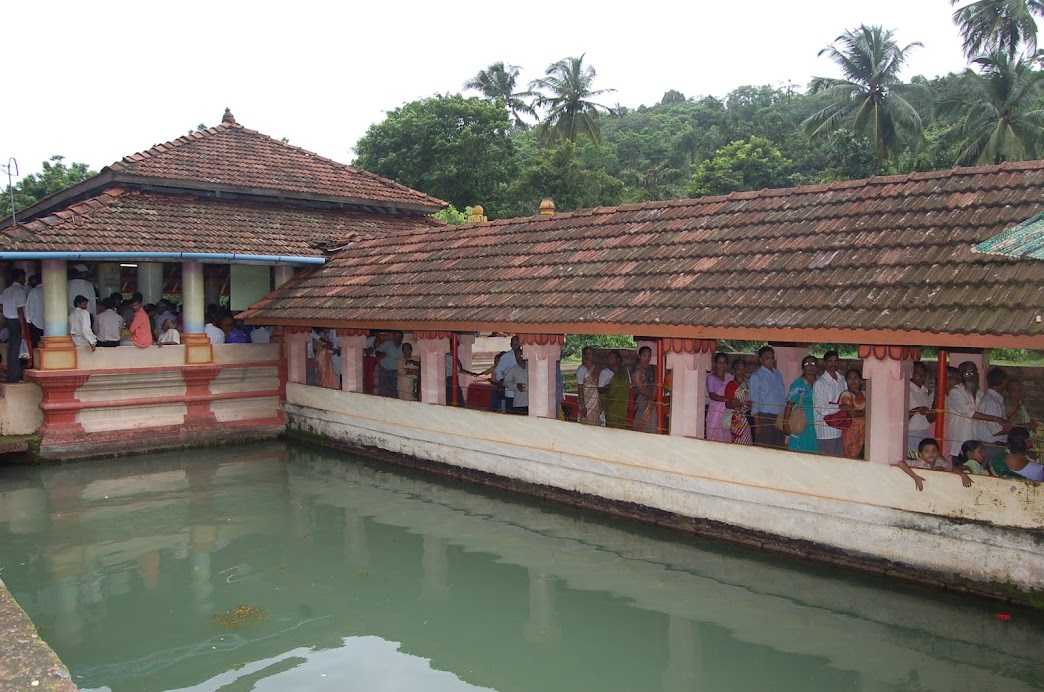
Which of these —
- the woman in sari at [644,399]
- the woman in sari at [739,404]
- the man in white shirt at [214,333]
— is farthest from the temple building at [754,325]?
the man in white shirt at [214,333]

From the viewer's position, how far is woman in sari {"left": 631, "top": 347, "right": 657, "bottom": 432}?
32.2 ft

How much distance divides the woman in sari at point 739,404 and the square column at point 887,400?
4.91 feet

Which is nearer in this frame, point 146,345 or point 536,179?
point 146,345

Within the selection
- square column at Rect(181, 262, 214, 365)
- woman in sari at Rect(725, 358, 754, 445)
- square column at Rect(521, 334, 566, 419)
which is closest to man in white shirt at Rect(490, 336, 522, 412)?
square column at Rect(521, 334, 566, 419)

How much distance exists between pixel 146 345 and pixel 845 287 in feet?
33.0

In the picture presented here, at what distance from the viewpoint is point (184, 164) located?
595 inches

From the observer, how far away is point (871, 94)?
29.2 m

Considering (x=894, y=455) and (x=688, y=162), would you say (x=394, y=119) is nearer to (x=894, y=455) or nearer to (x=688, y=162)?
(x=688, y=162)

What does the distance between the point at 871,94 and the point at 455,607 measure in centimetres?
2747

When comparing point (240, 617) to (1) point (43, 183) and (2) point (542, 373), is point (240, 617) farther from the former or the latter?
(1) point (43, 183)

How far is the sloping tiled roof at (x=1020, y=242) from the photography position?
230 inches

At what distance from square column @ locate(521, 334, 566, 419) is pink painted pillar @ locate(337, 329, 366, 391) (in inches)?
140

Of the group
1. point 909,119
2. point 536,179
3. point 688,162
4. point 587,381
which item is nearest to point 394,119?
point 536,179

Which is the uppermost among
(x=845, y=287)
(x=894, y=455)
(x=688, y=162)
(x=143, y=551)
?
(x=688, y=162)
